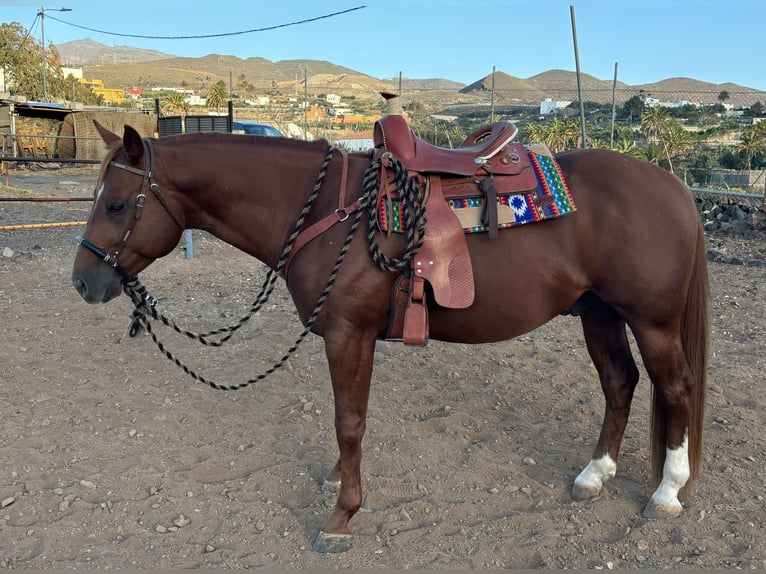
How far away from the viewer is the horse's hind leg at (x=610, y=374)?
323cm

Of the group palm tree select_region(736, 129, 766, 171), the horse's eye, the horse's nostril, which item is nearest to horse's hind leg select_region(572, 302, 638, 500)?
the horse's eye

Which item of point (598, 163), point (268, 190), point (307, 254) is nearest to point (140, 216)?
point (268, 190)

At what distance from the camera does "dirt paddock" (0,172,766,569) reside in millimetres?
2713

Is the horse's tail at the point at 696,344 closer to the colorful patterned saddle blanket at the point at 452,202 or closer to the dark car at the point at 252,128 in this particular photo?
the colorful patterned saddle blanket at the point at 452,202

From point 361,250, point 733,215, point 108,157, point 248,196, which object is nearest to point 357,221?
point 361,250

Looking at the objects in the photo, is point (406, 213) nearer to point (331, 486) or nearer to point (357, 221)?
point (357, 221)

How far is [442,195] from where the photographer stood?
2762mm

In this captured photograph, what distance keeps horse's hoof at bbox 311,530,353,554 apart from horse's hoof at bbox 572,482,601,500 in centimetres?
118

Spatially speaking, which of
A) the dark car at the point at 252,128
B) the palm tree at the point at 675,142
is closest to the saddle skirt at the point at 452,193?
the dark car at the point at 252,128

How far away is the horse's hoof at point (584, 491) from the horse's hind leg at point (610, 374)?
0.24ft

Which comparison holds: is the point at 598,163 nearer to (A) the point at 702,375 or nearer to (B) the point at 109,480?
(A) the point at 702,375

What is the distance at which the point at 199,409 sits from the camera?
4.01 metres

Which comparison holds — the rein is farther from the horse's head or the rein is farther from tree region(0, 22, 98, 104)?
tree region(0, 22, 98, 104)

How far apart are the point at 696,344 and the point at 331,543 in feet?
6.42
